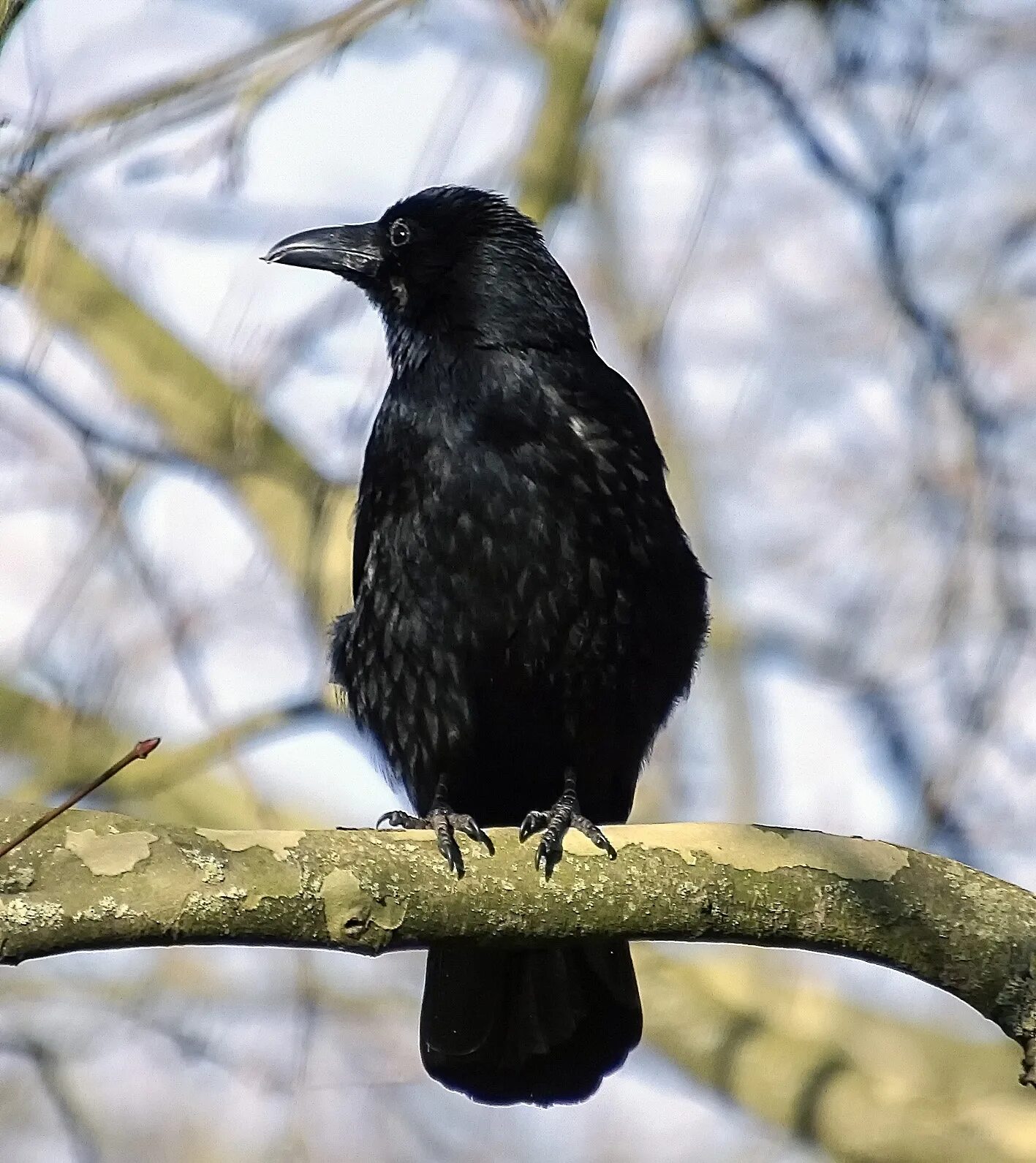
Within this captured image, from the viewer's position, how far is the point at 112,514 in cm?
478

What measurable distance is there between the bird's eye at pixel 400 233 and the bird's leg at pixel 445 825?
1.53m

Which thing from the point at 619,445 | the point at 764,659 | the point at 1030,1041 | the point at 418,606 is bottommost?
the point at 1030,1041

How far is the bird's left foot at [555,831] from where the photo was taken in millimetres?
2877

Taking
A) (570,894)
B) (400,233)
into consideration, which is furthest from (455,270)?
(570,894)

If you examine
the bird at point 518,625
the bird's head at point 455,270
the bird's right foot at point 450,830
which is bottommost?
the bird's right foot at point 450,830

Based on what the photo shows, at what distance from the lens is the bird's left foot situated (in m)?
2.88

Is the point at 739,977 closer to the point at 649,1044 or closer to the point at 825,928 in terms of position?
the point at 649,1044

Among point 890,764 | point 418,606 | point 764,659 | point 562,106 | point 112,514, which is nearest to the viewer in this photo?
point 418,606

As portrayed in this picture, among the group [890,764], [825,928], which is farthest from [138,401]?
[825,928]

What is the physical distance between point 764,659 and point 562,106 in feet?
6.84

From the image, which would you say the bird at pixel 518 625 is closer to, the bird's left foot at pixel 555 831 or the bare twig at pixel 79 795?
the bird's left foot at pixel 555 831

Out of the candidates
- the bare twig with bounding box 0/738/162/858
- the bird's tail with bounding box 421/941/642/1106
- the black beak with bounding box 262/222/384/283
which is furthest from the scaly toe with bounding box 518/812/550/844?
the black beak with bounding box 262/222/384/283

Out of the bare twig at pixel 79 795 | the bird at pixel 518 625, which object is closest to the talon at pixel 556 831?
the bird at pixel 518 625

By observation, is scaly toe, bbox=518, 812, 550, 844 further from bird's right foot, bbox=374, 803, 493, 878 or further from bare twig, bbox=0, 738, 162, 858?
bare twig, bbox=0, 738, 162, 858
